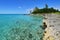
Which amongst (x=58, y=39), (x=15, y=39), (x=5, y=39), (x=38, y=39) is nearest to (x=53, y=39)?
(x=58, y=39)

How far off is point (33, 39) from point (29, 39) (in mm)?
382

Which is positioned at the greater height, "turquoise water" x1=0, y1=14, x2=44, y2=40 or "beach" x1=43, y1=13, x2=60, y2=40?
"beach" x1=43, y1=13, x2=60, y2=40

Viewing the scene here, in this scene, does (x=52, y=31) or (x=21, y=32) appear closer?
(x=52, y=31)

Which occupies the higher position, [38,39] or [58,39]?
[58,39]

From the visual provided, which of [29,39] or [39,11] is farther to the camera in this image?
[39,11]

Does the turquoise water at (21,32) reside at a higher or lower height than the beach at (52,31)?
lower

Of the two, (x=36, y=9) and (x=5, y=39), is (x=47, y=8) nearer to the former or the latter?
(x=36, y=9)

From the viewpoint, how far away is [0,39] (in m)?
13.0

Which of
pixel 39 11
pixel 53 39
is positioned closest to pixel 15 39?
pixel 53 39

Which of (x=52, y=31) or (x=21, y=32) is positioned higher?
(x=52, y=31)

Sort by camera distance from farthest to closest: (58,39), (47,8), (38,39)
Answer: (47,8) < (38,39) < (58,39)

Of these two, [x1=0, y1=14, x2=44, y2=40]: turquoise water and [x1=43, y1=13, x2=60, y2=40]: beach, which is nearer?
[x1=43, y1=13, x2=60, y2=40]: beach

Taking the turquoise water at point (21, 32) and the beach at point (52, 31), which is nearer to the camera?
the beach at point (52, 31)

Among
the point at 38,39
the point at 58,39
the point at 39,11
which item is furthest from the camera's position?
the point at 39,11
